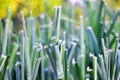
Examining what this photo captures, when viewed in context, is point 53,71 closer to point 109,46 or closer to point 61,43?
point 61,43

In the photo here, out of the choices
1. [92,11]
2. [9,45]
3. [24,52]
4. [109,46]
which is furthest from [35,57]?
[92,11]

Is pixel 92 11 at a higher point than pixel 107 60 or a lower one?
higher

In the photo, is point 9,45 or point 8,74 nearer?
point 8,74

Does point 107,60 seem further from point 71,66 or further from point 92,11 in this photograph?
point 92,11

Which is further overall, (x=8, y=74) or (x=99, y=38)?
(x=99, y=38)

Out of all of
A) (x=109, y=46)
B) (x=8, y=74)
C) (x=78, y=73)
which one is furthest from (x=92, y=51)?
(x=8, y=74)

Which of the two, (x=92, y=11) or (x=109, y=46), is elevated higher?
(x=92, y=11)

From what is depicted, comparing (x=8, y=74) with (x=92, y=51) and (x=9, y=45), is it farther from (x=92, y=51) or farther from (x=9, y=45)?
(x=92, y=51)

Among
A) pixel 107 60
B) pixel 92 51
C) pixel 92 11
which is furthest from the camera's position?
pixel 92 11

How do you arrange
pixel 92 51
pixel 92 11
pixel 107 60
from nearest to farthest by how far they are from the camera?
pixel 107 60
pixel 92 51
pixel 92 11
